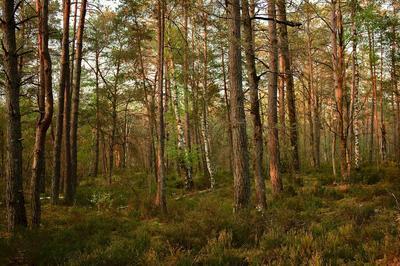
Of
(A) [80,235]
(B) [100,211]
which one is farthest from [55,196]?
(A) [80,235]

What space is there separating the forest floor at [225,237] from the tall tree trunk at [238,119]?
1.74 feet

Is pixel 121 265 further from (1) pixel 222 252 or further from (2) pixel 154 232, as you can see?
(2) pixel 154 232

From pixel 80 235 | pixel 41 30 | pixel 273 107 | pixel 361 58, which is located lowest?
pixel 80 235

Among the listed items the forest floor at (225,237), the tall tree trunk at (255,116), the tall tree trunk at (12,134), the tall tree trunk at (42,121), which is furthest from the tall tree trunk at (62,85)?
the tall tree trunk at (255,116)

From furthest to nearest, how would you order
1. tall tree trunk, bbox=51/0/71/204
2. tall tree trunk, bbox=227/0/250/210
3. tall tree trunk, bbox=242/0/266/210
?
tall tree trunk, bbox=51/0/71/204 → tall tree trunk, bbox=242/0/266/210 → tall tree trunk, bbox=227/0/250/210

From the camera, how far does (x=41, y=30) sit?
786cm

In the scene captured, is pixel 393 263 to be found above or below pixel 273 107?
below

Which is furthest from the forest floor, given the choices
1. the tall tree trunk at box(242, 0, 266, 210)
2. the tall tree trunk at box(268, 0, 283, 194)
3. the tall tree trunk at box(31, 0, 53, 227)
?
the tall tree trunk at box(268, 0, 283, 194)

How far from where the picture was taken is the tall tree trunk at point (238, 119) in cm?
740

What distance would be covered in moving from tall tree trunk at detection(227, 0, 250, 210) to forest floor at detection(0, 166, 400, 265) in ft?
1.74

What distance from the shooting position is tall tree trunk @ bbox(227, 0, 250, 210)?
740cm

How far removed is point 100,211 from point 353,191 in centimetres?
817

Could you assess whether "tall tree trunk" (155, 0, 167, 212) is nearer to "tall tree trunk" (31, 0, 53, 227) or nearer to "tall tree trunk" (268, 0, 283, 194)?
"tall tree trunk" (268, 0, 283, 194)

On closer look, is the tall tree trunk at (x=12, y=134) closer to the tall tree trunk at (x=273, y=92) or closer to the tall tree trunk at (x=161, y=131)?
the tall tree trunk at (x=161, y=131)
